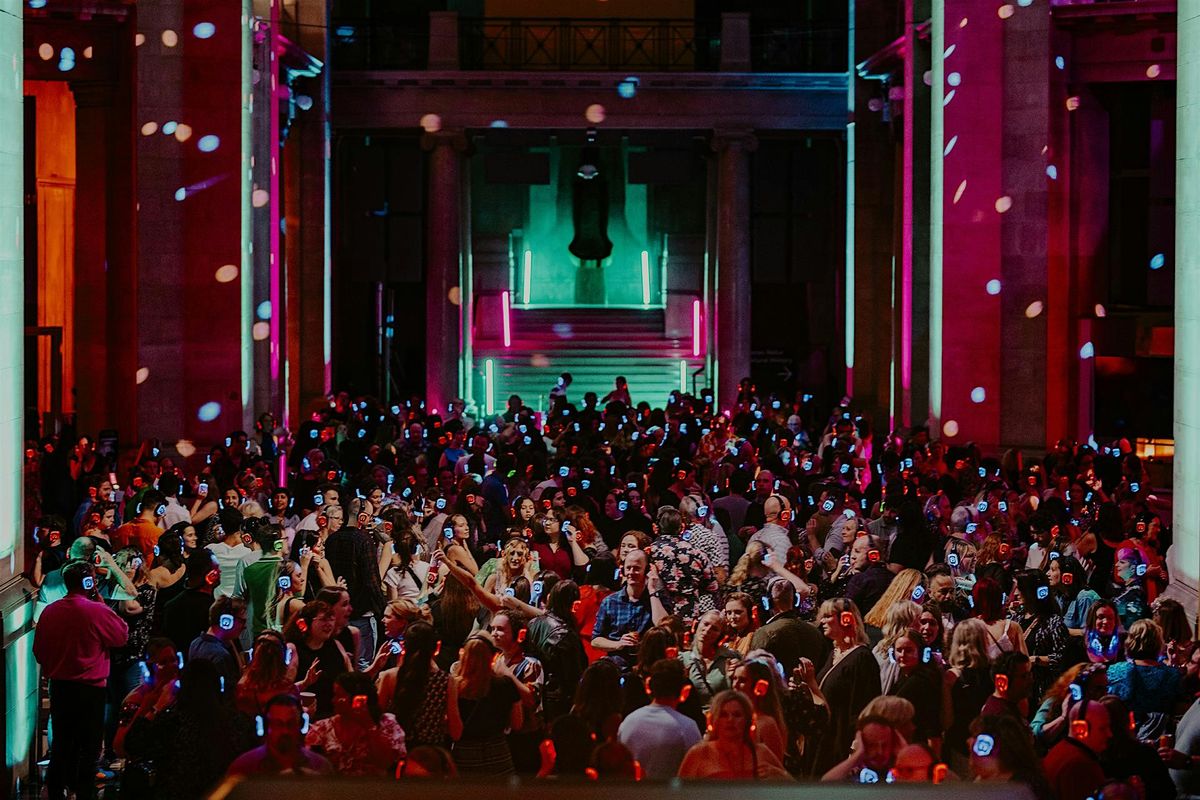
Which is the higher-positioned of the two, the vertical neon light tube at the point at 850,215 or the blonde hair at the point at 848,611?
the vertical neon light tube at the point at 850,215

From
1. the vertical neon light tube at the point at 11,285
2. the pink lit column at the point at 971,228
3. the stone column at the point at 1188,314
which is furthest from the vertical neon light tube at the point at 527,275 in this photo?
the vertical neon light tube at the point at 11,285

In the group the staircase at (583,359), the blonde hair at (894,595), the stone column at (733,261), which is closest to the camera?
the blonde hair at (894,595)

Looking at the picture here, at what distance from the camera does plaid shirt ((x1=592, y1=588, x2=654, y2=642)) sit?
452 inches

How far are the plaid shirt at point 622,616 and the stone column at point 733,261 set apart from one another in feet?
75.1

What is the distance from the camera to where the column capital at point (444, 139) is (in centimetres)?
3453

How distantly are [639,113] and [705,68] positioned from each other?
15.5 ft

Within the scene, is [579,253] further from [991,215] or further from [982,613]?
[982,613]

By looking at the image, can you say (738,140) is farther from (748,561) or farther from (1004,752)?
(1004,752)

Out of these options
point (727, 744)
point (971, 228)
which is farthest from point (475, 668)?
point (971, 228)

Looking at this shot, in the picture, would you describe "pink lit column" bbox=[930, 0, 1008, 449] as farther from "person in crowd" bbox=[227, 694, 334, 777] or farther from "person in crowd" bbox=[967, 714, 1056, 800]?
"person in crowd" bbox=[227, 694, 334, 777]

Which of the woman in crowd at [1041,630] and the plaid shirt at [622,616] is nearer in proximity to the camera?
the woman in crowd at [1041,630]

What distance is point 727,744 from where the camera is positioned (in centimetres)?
846

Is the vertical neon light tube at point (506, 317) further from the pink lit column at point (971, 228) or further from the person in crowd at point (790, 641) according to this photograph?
the person in crowd at point (790, 641)

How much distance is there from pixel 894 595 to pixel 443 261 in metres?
24.2
